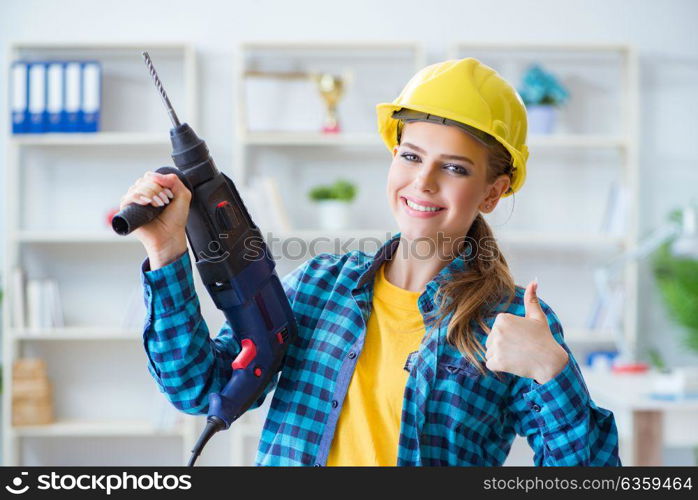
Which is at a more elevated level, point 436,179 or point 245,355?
point 436,179

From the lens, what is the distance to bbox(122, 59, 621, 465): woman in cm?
102

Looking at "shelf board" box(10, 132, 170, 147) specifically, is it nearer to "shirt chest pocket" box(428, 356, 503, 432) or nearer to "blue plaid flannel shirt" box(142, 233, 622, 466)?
"blue plaid flannel shirt" box(142, 233, 622, 466)

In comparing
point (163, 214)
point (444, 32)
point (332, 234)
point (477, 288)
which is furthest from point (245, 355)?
point (444, 32)

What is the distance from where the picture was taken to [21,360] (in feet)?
10.7

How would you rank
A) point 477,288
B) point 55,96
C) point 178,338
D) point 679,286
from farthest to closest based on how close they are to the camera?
point 679,286, point 55,96, point 477,288, point 178,338

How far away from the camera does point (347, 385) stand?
111cm

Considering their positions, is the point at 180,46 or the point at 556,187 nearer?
the point at 180,46

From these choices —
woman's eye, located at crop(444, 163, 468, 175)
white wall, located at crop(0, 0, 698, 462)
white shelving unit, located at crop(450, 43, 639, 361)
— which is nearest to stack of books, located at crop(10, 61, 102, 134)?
white wall, located at crop(0, 0, 698, 462)

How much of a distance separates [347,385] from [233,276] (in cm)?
23

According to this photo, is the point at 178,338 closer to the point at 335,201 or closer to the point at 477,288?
the point at 477,288
